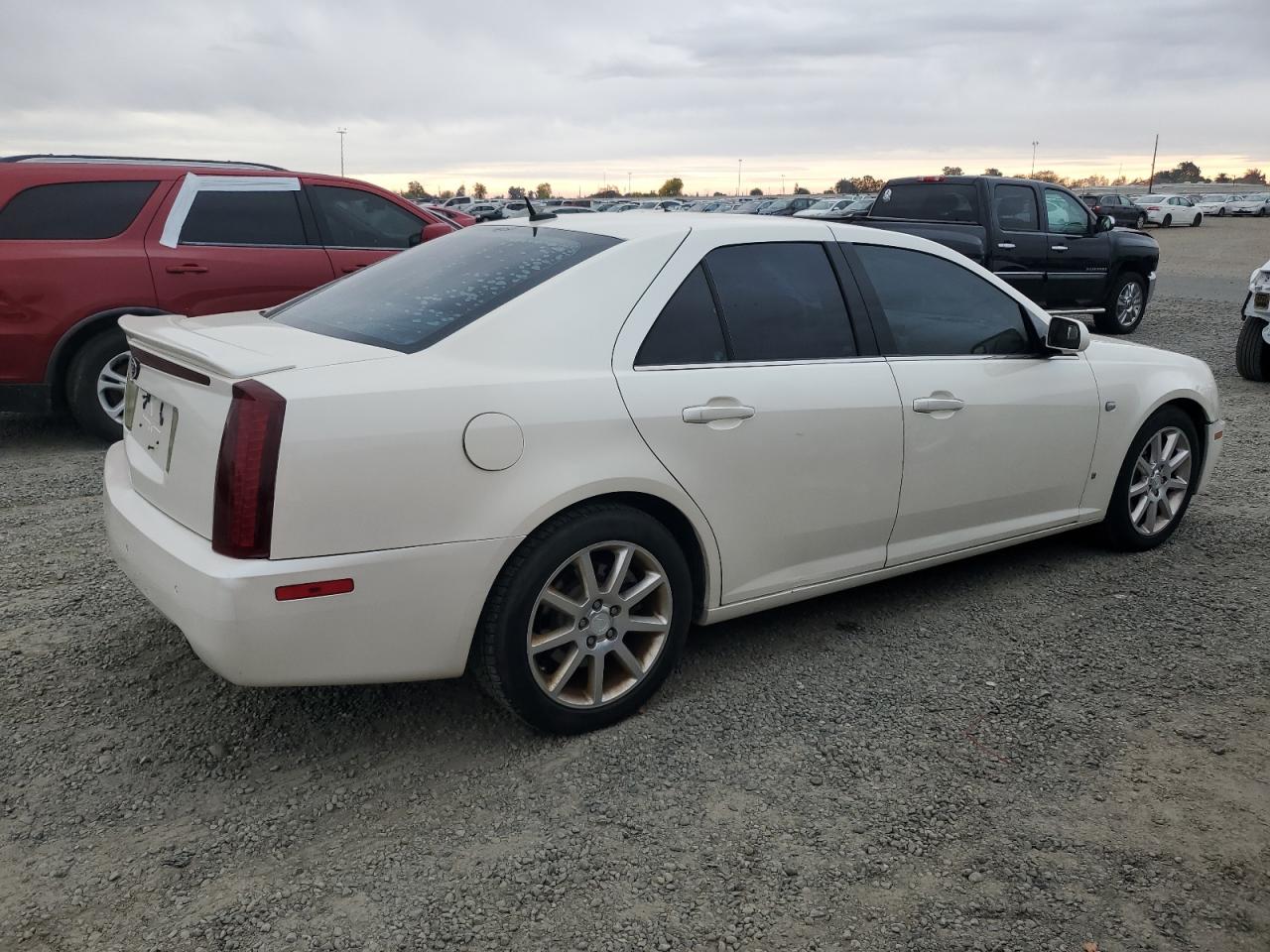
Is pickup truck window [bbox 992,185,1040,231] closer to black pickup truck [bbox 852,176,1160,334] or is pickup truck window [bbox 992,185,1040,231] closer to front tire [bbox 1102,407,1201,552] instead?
black pickup truck [bbox 852,176,1160,334]

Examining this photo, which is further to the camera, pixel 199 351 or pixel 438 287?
pixel 438 287

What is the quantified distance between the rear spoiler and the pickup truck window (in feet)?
33.6

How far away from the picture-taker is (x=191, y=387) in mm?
2996

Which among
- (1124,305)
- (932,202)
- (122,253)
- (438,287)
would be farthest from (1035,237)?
(438,287)

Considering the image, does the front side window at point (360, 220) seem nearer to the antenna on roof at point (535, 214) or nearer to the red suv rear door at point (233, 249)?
the red suv rear door at point (233, 249)

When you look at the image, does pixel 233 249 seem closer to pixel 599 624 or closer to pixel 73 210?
pixel 73 210

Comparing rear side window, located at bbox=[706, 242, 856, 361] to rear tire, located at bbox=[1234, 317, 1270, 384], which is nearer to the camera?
rear side window, located at bbox=[706, 242, 856, 361]

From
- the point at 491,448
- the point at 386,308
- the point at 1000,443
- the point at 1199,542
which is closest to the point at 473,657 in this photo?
the point at 491,448

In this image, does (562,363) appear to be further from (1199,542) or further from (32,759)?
(1199,542)

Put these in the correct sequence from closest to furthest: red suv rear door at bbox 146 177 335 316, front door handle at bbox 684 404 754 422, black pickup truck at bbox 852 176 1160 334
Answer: front door handle at bbox 684 404 754 422
red suv rear door at bbox 146 177 335 316
black pickup truck at bbox 852 176 1160 334

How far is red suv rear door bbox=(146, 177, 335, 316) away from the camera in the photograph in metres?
7.14

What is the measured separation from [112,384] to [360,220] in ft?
7.22

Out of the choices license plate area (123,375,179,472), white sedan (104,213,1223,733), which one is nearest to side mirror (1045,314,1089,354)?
white sedan (104,213,1223,733)

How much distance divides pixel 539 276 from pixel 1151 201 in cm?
5317
